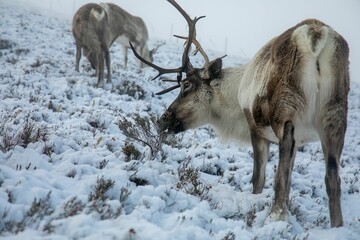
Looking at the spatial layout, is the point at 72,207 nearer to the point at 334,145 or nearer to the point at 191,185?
the point at 191,185

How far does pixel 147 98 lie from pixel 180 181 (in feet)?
19.4

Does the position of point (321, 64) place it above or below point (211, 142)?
above

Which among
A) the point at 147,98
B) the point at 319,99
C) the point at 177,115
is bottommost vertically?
the point at 147,98

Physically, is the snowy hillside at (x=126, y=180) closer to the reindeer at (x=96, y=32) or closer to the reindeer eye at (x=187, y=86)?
the reindeer eye at (x=187, y=86)

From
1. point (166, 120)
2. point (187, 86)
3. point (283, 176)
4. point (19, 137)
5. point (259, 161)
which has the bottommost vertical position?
point (19, 137)

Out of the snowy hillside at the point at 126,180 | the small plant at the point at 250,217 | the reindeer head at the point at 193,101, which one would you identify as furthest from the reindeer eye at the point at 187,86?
the small plant at the point at 250,217

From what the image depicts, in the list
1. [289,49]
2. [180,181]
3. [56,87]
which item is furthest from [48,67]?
[289,49]

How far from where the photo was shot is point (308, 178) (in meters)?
5.80

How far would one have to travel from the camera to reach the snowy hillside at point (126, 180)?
2.53 metres

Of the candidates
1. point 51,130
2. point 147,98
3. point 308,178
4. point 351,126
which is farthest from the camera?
point 351,126

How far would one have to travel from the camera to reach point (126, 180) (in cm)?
Answer: 357

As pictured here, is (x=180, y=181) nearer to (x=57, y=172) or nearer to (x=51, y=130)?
(x=57, y=172)

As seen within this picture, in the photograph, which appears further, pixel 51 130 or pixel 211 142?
pixel 211 142

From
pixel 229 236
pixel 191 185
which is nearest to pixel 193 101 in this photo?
pixel 191 185
